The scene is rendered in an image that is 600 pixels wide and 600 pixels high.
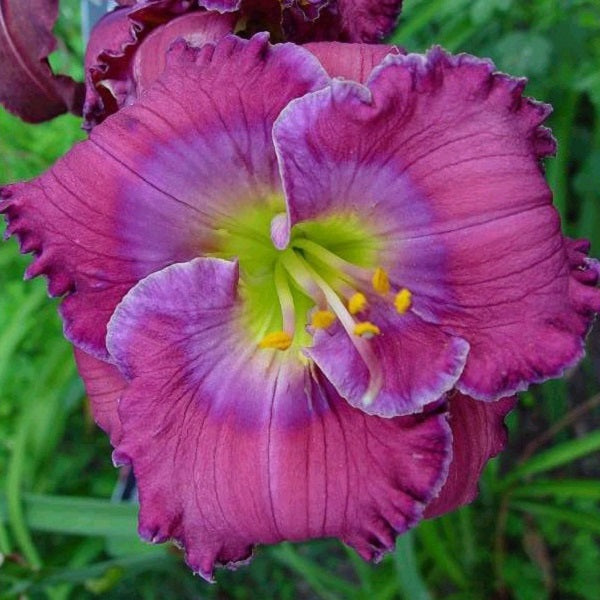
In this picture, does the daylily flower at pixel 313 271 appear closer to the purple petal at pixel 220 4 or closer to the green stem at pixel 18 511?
the purple petal at pixel 220 4

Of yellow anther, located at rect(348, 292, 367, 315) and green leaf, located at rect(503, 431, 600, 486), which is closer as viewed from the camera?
yellow anther, located at rect(348, 292, 367, 315)

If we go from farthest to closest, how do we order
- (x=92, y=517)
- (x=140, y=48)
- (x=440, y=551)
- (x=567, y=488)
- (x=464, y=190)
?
(x=440, y=551)
(x=567, y=488)
(x=92, y=517)
(x=140, y=48)
(x=464, y=190)

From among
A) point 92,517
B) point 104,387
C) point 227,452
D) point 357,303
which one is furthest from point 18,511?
point 357,303

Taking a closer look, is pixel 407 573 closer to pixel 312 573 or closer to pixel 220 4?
pixel 312 573

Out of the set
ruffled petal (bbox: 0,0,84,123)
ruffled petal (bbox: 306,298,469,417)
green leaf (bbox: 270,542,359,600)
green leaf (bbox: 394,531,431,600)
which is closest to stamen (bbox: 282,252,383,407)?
ruffled petal (bbox: 306,298,469,417)

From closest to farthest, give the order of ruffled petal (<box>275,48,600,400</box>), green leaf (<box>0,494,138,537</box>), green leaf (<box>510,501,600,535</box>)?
ruffled petal (<box>275,48,600,400</box>) → green leaf (<box>0,494,138,537</box>) → green leaf (<box>510,501,600,535</box>)

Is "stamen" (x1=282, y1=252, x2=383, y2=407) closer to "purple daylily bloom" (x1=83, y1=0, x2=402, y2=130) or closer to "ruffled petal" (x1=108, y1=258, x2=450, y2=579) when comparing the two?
"ruffled petal" (x1=108, y1=258, x2=450, y2=579)
